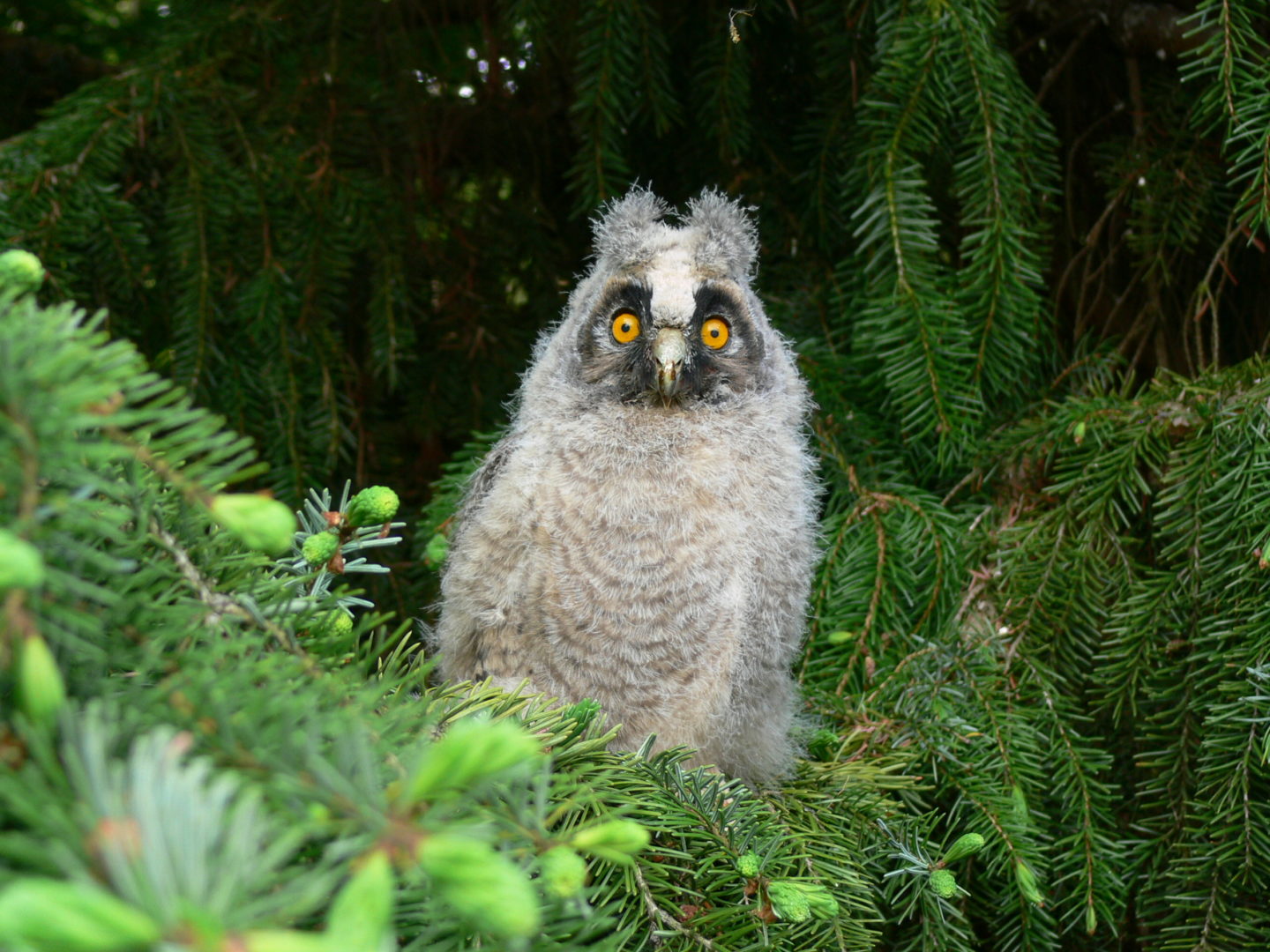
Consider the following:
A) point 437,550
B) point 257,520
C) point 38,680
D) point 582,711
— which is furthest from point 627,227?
point 38,680

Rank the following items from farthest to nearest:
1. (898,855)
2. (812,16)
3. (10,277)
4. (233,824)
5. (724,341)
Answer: (812,16)
(724,341)
(898,855)
(10,277)
(233,824)

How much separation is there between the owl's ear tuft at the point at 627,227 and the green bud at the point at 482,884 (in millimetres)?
1382

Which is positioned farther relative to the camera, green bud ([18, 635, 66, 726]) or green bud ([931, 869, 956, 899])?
green bud ([931, 869, 956, 899])

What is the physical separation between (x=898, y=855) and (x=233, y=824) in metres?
1.11

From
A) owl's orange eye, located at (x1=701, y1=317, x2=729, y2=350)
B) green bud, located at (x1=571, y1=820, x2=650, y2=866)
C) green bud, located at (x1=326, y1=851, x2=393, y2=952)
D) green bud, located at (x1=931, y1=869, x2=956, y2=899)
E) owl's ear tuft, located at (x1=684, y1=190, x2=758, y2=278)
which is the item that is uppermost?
owl's ear tuft, located at (x1=684, y1=190, x2=758, y2=278)

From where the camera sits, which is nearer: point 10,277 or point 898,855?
point 10,277

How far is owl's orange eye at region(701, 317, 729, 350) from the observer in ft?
5.35

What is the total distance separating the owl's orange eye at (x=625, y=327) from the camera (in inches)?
63.4

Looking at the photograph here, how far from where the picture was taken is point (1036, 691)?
5.21 feet

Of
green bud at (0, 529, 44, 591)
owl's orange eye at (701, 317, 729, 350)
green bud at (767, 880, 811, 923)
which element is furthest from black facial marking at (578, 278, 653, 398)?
green bud at (0, 529, 44, 591)

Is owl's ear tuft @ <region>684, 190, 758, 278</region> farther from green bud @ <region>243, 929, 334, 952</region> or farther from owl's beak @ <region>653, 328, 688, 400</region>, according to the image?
green bud @ <region>243, 929, 334, 952</region>

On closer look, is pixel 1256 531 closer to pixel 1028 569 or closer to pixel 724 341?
pixel 1028 569

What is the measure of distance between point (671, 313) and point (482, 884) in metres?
1.24

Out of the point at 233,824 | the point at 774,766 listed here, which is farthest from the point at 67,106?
the point at 233,824
